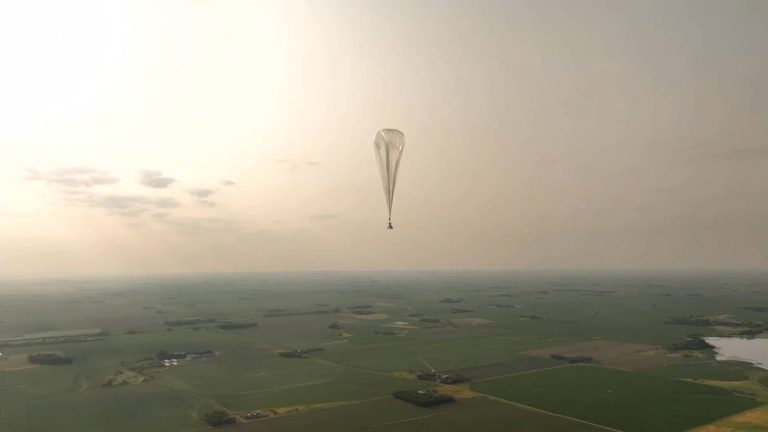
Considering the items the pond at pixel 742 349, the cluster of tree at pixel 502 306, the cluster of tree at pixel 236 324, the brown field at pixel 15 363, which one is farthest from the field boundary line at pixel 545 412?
the cluster of tree at pixel 502 306

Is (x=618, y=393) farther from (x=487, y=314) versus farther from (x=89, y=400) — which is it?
(x=487, y=314)

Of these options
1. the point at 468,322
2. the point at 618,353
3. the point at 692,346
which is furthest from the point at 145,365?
the point at 692,346

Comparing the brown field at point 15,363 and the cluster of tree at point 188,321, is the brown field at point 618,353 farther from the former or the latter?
the cluster of tree at point 188,321

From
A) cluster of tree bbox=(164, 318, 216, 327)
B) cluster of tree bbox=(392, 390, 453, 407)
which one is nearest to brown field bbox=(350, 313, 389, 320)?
cluster of tree bbox=(164, 318, 216, 327)

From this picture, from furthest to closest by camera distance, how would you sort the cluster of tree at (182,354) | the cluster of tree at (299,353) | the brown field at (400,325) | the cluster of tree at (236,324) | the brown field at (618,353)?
the cluster of tree at (236,324) → the brown field at (400,325) → the cluster of tree at (182,354) → the cluster of tree at (299,353) → the brown field at (618,353)

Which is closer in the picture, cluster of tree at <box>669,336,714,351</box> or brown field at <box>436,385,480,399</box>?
brown field at <box>436,385,480,399</box>

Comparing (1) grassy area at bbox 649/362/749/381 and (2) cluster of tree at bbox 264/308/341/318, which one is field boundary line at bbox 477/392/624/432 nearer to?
(1) grassy area at bbox 649/362/749/381
